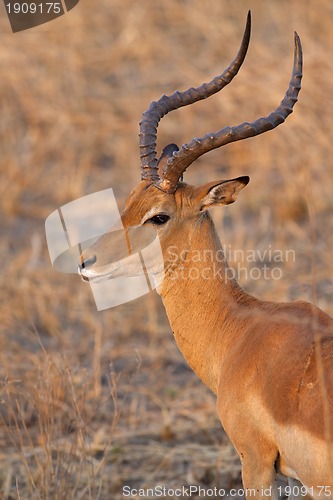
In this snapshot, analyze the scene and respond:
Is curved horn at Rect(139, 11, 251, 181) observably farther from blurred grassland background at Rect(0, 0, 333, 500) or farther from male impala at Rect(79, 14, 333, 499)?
blurred grassland background at Rect(0, 0, 333, 500)

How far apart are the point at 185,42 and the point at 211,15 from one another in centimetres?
82

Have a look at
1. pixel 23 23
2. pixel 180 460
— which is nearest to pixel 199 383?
pixel 180 460

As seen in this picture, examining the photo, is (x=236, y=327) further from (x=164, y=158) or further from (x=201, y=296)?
(x=164, y=158)

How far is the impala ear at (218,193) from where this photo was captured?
506 centimetres

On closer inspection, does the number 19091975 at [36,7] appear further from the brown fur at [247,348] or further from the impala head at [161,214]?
the brown fur at [247,348]

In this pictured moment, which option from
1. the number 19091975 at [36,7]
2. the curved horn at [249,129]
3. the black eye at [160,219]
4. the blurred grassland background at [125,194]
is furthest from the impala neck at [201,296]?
the number 19091975 at [36,7]

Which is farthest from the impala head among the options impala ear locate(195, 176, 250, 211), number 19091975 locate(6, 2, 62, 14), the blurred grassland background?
number 19091975 locate(6, 2, 62, 14)

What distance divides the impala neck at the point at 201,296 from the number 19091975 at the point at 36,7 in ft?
32.8

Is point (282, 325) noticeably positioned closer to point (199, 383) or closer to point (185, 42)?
point (199, 383)

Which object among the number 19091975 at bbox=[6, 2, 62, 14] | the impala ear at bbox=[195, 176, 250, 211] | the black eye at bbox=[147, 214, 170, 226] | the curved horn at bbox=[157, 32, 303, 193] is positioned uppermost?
the number 19091975 at bbox=[6, 2, 62, 14]

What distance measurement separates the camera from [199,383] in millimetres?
8023

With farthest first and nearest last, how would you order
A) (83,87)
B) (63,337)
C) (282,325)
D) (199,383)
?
(83,87)
(63,337)
(199,383)
(282,325)

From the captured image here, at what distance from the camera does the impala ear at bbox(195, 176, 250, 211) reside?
506 centimetres

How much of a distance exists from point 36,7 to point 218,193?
33.7 ft
